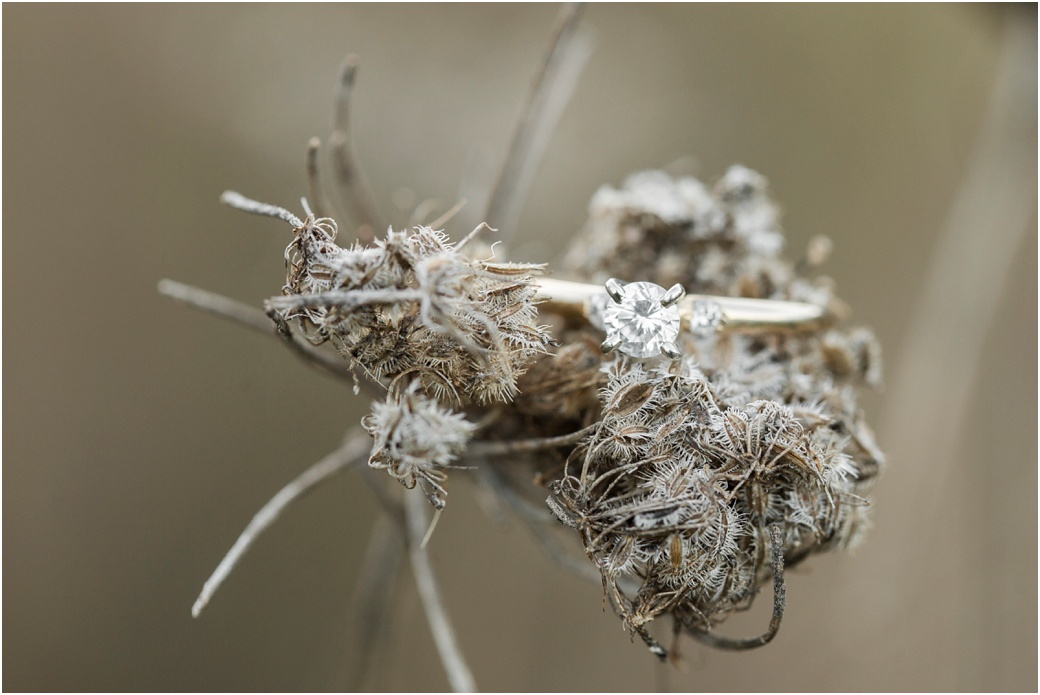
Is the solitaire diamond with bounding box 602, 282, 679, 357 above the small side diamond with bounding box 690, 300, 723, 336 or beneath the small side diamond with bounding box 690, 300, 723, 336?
beneath

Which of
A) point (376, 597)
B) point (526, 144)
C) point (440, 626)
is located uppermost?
point (526, 144)

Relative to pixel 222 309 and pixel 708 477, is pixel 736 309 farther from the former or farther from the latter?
pixel 222 309

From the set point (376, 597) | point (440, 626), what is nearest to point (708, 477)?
point (440, 626)

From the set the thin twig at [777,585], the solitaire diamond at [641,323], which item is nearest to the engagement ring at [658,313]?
the solitaire diamond at [641,323]

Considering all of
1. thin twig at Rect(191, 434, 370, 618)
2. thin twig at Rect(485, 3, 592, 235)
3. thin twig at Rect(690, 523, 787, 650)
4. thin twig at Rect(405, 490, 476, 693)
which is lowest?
thin twig at Rect(405, 490, 476, 693)

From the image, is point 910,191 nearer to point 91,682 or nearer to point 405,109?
point 405,109

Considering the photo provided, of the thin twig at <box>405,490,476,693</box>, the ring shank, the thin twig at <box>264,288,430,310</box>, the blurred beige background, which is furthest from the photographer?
the blurred beige background

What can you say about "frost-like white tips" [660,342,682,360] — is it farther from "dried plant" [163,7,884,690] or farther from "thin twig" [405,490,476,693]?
"thin twig" [405,490,476,693]

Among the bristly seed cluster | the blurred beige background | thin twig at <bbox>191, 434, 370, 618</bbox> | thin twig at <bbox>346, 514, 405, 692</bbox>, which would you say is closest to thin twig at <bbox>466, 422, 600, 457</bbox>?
the bristly seed cluster
